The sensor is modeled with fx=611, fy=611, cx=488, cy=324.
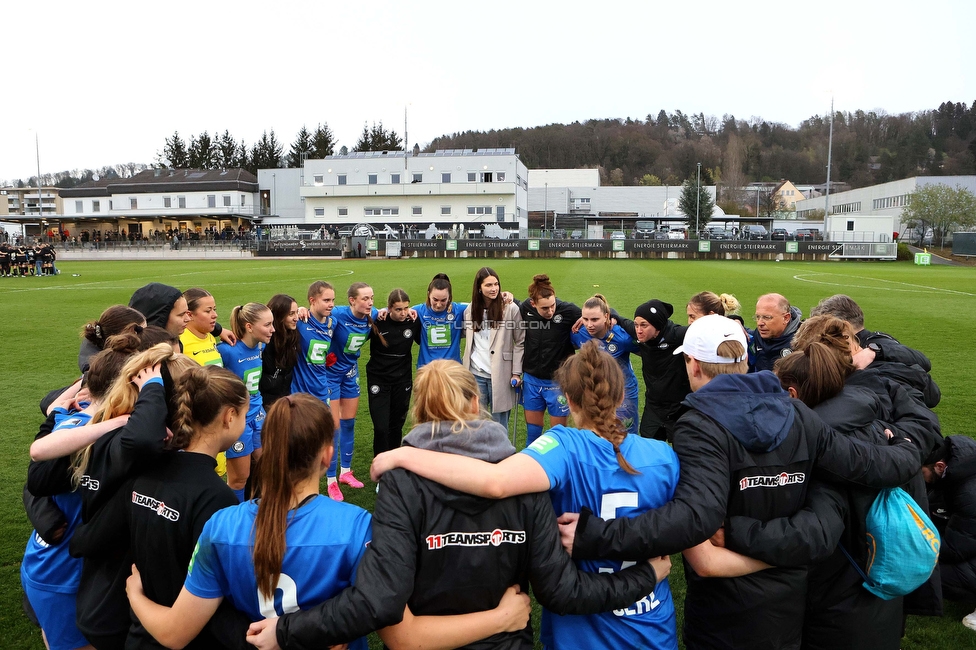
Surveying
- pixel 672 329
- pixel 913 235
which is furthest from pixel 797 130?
pixel 672 329

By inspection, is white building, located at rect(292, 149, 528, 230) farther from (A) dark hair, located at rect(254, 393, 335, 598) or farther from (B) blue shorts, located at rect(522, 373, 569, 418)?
(A) dark hair, located at rect(254, 393, 335, 598)

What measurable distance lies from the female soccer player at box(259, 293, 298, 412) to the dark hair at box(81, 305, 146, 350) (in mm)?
1666

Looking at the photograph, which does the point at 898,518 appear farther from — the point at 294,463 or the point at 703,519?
the point at 294,463

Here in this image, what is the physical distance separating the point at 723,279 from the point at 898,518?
26232 millimetres

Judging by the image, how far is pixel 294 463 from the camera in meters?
2.20

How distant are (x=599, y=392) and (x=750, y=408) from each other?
0.60 meters

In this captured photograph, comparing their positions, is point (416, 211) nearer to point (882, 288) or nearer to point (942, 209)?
point (942, 209)

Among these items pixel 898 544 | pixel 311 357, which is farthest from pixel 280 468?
pixel 311 357

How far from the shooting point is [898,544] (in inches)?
104

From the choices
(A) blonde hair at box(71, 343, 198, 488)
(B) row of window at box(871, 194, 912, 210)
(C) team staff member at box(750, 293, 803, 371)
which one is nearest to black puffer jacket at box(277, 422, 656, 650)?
(A) blonde hair at box(71, 343, 198, 488)

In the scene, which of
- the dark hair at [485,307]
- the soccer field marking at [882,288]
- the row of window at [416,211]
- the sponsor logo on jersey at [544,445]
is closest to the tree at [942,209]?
the soccer field marking at [882,288]

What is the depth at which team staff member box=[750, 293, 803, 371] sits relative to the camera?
5516mm

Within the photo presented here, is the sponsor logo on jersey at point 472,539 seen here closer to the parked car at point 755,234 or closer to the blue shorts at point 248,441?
the blue shorts at point 248,441

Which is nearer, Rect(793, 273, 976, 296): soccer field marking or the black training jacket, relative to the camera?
the black training jacket
